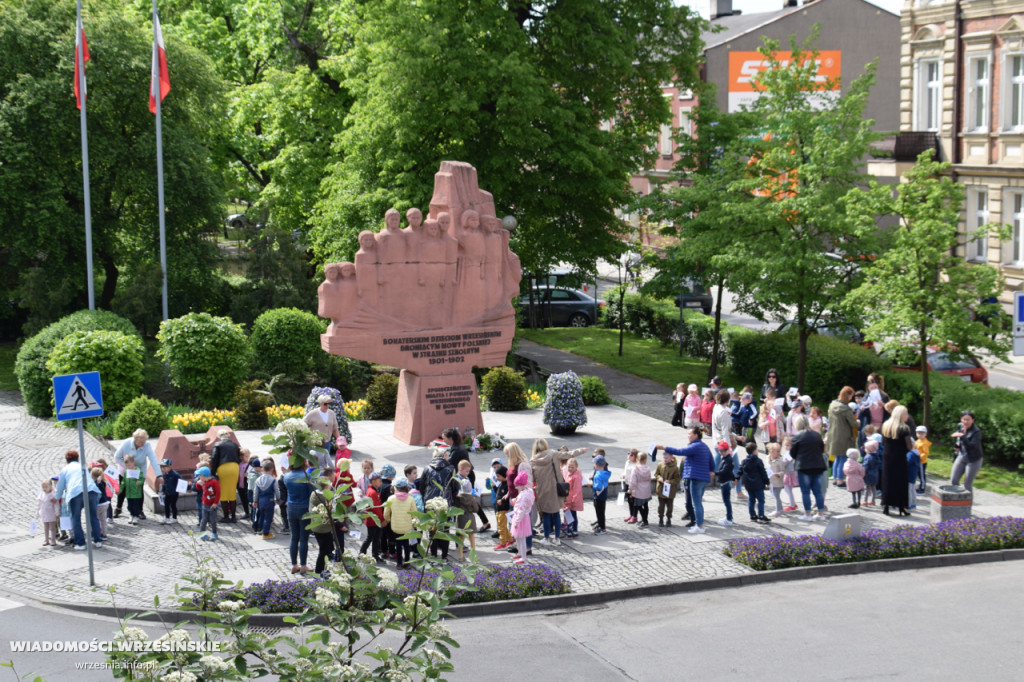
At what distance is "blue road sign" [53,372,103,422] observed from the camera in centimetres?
1409

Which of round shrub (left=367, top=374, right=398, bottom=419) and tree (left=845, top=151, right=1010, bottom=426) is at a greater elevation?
tree (left=845, top=151, right=1010, bottom=426)

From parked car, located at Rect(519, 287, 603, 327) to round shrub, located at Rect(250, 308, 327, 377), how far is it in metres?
14.7

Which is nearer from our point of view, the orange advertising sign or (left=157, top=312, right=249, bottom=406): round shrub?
(left=157, top=312, right=249, bottom=406): round shrub

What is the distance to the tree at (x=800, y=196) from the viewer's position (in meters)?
24.6

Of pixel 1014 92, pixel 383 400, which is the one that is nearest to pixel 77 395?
pixel 383 400

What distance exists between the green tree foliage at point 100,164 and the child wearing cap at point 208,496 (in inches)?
621

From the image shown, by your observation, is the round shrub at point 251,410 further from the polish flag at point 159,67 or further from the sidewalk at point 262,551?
the polish flag at point 159,67

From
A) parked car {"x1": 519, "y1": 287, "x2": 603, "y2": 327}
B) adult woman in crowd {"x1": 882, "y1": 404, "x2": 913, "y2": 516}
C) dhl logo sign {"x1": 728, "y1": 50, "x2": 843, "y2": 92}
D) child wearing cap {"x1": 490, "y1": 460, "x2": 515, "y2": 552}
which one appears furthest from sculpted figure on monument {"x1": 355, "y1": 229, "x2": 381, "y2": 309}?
dhl logo sign {"x1": 728, "y1": 50, "x2": 843, "y2": 92}

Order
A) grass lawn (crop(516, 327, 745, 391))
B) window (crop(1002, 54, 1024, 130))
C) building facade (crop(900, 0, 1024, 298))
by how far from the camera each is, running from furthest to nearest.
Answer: building facade (crop(900, 0, 1024, 298)), window (crop(1002, 54, 1024, 130)), grass lawn (crop(516, 327, 745, 391))

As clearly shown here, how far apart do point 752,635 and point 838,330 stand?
1688 centimetres

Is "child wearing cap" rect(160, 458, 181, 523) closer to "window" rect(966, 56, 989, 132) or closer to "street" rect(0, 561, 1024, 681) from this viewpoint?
"street" rect(0, 561, 1024, 681)

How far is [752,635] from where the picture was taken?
12477 millimetres

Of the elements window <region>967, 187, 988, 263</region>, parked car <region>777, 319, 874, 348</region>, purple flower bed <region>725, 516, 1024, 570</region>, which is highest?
window <region>967, 187, 988, 263</region>

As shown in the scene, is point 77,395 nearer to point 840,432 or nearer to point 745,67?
point 840,432
